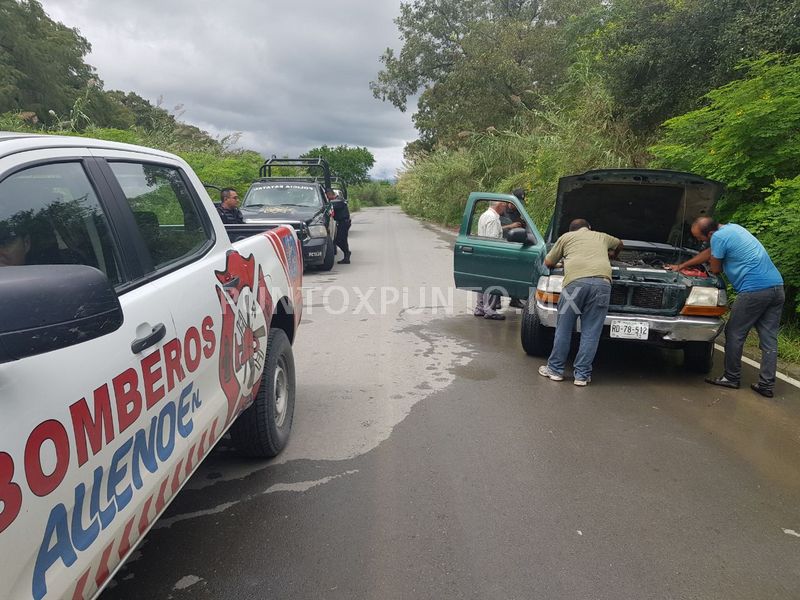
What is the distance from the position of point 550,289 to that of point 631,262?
5.16 feet

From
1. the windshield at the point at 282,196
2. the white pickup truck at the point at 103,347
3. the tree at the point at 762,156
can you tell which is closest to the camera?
the white pickup truck at the point at 103,347

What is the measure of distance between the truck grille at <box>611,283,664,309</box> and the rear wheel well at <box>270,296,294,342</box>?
10.1ft

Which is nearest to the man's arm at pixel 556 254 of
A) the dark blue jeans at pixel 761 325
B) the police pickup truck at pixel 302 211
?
the dark blue jeans at pixel 761 325

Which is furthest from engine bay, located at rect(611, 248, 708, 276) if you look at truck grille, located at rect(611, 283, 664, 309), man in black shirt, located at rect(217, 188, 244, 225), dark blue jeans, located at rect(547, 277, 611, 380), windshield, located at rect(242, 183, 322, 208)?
windshield, located at rect(242, 183, 322, 208)

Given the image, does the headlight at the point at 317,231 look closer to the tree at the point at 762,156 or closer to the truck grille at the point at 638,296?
the tree at the point at 762,156

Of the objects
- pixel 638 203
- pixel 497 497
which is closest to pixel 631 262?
pixel 638 203

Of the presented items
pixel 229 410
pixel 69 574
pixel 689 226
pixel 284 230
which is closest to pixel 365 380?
pixel 284 230

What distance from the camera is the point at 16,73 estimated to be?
88.3ft

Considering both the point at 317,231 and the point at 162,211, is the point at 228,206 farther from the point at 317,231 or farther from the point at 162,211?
the point at 162,211

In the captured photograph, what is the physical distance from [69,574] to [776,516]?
133 inches

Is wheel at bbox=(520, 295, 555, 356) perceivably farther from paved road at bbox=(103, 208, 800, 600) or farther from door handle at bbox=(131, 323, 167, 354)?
door handle at bbox=(131, 323, 167, 354)

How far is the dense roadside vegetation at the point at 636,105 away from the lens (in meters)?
6.93

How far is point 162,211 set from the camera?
8.62ft

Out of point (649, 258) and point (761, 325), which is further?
point (649, 258)
